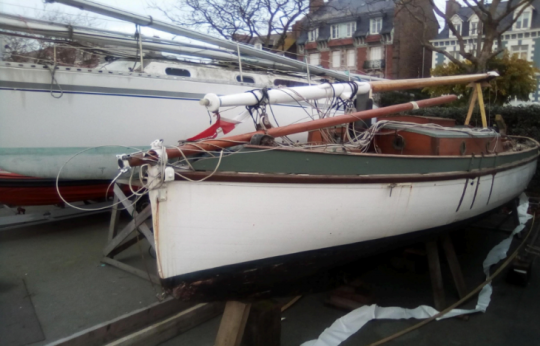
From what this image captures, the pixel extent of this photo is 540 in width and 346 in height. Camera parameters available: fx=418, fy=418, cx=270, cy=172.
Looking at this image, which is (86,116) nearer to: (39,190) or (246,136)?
(39,190)

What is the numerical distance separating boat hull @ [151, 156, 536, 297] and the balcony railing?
24743mm

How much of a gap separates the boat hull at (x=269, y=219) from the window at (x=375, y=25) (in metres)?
26.3

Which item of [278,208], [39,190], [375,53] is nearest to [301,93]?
[278,208]

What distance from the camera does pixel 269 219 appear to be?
2.73 m

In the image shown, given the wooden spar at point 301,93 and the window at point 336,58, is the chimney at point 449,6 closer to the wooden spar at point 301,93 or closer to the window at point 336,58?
the wooden spar at point 301,93

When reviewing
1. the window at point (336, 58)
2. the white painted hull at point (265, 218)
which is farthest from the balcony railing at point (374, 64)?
the white painted hull at point (265, 218)

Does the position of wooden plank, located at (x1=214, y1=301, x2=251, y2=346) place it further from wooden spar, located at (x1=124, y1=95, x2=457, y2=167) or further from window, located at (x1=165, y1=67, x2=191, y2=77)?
window, located at (x1=165, y1=67, x2=191, y2=77)

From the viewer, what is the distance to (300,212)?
2832mm

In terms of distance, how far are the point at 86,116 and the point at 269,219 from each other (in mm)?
3405

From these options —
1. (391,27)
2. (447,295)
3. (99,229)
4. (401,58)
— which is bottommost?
(447,295)

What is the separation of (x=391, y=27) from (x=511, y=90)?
584 inches

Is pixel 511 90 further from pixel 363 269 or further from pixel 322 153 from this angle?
pixel 322 153

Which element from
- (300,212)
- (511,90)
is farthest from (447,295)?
(511,90)

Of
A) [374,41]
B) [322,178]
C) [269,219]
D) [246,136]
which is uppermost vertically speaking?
[374,41]
